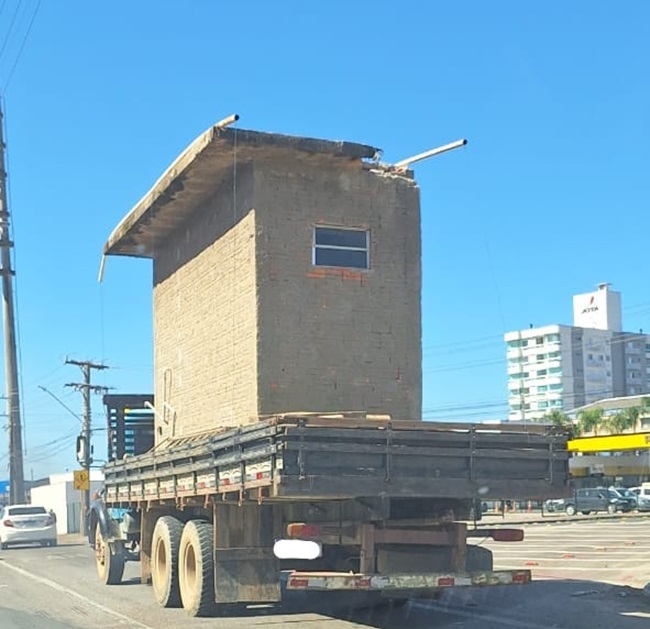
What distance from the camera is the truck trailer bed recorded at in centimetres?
949

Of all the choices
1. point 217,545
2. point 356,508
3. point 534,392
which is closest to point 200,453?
point 217,545

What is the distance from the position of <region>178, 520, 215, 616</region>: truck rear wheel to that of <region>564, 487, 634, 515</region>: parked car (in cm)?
3906

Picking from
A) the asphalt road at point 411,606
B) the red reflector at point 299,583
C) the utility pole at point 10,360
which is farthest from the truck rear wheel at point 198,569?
the utility pole at point 10,360

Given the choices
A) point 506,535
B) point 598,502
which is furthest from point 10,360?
point 506,535

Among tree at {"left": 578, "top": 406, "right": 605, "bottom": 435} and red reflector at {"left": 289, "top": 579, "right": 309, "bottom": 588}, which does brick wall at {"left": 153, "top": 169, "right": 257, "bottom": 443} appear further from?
tree at {"left": 578, "top": 406, "right": 605, "bottom": 435}

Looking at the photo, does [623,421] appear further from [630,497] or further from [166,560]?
[166,560]

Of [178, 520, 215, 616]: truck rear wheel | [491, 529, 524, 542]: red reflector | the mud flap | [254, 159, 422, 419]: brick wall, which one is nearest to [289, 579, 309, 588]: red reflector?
the mud flap

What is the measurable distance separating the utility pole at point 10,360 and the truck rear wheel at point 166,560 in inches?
1288

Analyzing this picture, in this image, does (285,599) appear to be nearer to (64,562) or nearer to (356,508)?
(356,508)

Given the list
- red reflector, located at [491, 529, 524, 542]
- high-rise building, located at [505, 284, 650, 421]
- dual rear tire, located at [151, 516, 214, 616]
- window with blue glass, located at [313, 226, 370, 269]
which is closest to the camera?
red reflector, located at [491, 529, 524, 542]

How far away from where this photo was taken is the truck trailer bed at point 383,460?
31.1 feet

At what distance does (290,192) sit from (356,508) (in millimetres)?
4630

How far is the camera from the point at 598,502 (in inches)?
1951

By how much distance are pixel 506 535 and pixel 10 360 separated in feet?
124
